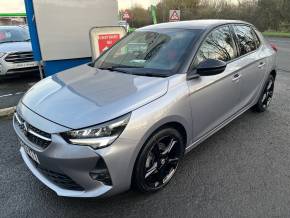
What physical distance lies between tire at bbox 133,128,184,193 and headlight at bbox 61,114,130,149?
37 cm

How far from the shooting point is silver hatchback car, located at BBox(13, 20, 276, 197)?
7.73 feet

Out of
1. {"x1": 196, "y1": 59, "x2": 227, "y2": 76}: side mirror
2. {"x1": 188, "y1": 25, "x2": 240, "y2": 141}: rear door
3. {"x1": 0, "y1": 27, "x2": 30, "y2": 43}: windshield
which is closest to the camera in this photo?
{"x1": 196, "y1": 59, "x2": 227, "y2": 76}: side mirror

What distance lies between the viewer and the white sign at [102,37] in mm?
5895

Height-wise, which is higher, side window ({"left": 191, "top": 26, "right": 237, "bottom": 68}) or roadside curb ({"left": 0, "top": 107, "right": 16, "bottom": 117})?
side window ({"left": 191, "top": 26, "right": 237, "bottom": 68})

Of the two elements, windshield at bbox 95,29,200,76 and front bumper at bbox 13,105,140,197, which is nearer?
front bumper at bbox 13,105,140,197

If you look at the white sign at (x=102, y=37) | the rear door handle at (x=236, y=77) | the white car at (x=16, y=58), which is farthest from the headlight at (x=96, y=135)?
the white car at (x=16, y=58)

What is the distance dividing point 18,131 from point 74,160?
89 cm

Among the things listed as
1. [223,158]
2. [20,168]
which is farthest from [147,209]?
[20,168]

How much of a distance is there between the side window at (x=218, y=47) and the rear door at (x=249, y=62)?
0.19 metres

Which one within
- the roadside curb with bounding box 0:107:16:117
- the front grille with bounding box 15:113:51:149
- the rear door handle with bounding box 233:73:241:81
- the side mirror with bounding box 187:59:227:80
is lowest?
the roadside curb with bounding box 0:107:16:117

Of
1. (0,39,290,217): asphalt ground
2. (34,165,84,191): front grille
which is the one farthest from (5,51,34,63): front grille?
(34,165,84,191): front grille

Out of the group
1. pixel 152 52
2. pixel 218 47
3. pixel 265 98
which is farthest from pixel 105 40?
pixel 265 98

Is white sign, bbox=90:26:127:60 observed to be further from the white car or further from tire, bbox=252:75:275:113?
tire, bbox=252:75:275:113

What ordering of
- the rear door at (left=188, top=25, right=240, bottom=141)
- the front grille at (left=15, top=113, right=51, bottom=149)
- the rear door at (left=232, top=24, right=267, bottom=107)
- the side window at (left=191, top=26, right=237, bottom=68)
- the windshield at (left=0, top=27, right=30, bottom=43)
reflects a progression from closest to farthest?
the front grille at (left=15, top=113, right=51, bottom=149), the rear door at (left=188, top=25, right=240, bottom=141), the side window at (left=191, top=26, right=237, bottom=68), the rear door at (left=232, top=24, right=267, bottom=107), the windshield at (left=0, top=27, right=30, bottom=43)
